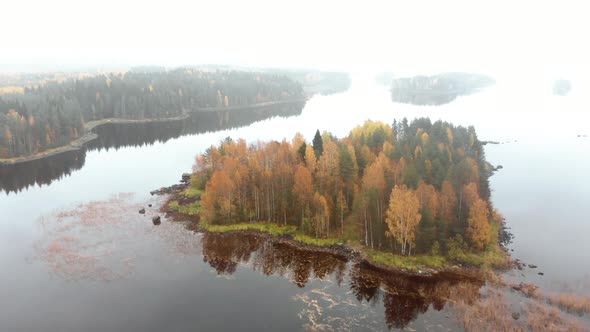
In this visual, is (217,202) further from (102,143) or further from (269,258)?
(102,143)

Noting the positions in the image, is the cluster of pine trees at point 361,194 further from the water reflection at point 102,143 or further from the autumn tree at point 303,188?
the water reflection at point 102,143

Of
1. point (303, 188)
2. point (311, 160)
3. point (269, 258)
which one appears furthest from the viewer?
point (311, 160)

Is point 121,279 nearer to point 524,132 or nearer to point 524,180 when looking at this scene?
point 524,180

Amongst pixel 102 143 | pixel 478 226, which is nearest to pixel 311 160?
pixel 478 226

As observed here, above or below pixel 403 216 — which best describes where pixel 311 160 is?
above

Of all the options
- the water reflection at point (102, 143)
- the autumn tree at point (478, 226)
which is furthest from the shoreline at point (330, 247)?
the water reflection at point (102, 143)

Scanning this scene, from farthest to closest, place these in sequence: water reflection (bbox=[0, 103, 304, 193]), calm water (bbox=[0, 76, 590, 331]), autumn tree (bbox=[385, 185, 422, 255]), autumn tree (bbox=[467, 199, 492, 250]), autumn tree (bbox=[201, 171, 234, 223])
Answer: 1. water reflection (bbox=[0, 103, 304, 193])
2. autumn tree (bbox=[201, 171, 234, 223])
3. autumn tree (bbox=[467, 199, 492, 250])
4. autumn tree (bbox=[385, 185, 422, 255])
5. calm water (bbox=[0, 76, 590, 331])

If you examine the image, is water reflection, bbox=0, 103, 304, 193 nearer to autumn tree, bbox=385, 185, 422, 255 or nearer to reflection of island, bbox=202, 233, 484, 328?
reflection of island, bbox=202, 233, 484, 328

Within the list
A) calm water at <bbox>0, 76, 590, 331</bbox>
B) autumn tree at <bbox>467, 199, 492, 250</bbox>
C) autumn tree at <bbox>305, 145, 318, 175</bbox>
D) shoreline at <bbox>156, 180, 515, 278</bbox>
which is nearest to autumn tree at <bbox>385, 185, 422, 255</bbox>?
shoreline at <bbox>156, 180, 515, 278</bbox>
